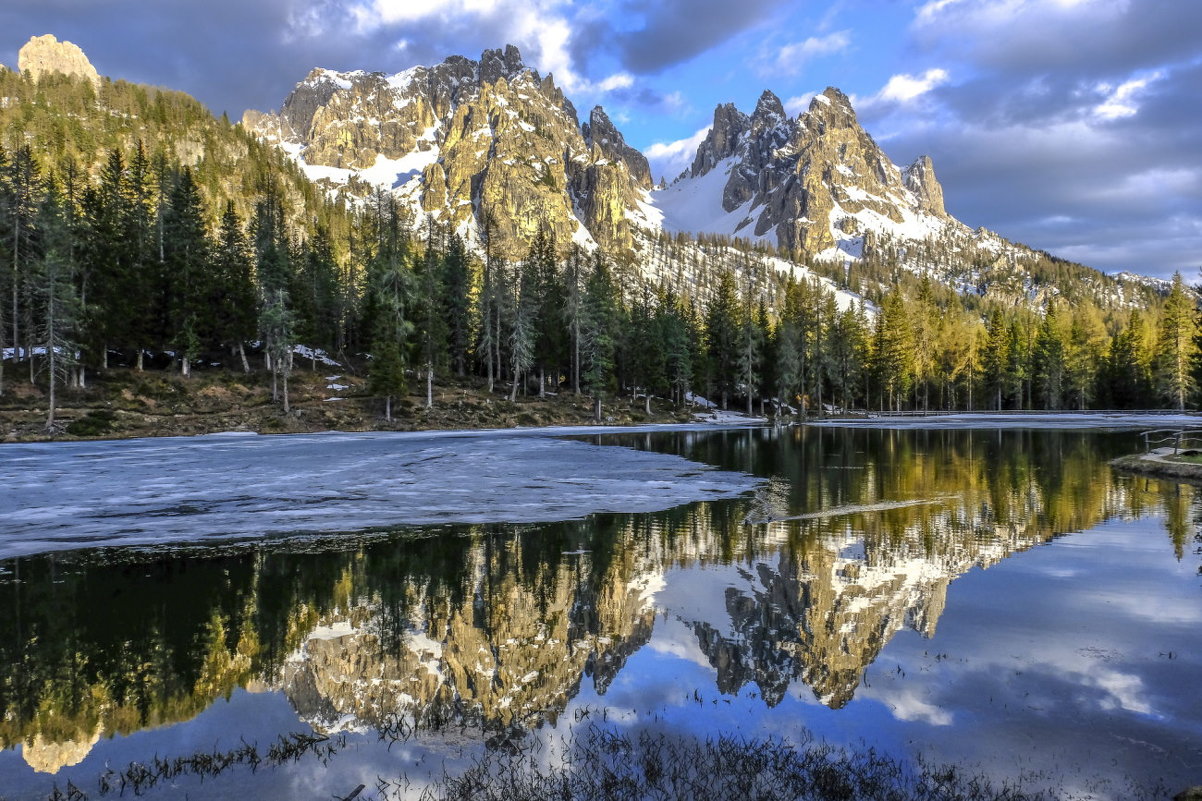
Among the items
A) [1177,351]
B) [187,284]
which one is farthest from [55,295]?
[1177,351]

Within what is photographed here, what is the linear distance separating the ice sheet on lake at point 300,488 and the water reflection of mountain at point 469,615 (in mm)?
2561

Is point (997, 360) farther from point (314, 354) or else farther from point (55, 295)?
point (55, 295)

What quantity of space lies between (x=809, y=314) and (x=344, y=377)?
2404 inches

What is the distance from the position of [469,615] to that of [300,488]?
15.3 metres

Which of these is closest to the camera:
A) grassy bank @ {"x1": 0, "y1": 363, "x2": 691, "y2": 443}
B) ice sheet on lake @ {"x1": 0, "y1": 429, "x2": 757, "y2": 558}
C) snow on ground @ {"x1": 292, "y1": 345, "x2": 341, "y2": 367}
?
ice sheet on lake @ {"x1": 0, "y1": 429, "x2": 757, "y2": 558}

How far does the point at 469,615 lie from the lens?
1021 centimetres

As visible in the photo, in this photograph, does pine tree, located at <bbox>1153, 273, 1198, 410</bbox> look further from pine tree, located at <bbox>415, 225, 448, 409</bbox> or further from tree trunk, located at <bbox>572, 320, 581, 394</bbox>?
pine tree, located at <bbox>415, 225, 448, 409</bbox>

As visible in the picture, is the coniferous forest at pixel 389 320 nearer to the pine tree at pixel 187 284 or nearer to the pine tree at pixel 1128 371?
the pine tree at pixel 187 284

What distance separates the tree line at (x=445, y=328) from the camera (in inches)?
2174

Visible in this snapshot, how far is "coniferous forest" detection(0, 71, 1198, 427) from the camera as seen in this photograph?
183 ft

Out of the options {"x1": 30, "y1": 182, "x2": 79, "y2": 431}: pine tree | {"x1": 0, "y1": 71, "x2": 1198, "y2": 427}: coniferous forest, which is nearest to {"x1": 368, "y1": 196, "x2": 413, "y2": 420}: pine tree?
{"x1": 0, "y1": 71, "x2": 1198, "y2": 427}: coniferous forest

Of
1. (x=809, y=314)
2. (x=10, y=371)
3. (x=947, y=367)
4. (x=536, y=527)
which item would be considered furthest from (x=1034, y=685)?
(x=947, y=367)

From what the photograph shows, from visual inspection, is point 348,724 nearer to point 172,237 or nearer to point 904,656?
point 904,656

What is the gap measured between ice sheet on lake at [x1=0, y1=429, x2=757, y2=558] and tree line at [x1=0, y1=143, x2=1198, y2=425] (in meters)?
20.0
